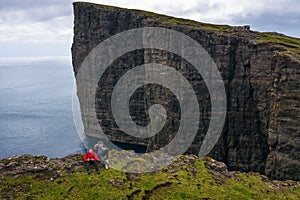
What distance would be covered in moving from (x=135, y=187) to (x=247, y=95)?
5336cm

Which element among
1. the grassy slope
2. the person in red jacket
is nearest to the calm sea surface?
the person in red jacket

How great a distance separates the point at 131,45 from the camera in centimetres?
10106

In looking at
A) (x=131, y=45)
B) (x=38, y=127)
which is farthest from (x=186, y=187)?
(x=38, y=127)

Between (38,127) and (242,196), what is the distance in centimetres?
11798

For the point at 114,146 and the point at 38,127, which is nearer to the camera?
the point at 114,146

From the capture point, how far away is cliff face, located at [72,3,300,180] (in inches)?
2186

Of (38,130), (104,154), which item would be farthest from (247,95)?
(38,130)

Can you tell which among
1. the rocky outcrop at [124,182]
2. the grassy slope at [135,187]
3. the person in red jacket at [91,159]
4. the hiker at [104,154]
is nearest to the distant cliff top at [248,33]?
the rocky outcrop at [124,182]

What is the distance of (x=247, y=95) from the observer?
7200 centimetres

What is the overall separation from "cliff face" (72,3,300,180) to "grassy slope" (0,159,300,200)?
30.3 metres

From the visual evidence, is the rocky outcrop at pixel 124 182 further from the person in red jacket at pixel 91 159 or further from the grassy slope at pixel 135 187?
the person in red jacket at pixel 91 159

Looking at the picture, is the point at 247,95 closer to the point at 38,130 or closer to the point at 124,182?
the point at 124,182

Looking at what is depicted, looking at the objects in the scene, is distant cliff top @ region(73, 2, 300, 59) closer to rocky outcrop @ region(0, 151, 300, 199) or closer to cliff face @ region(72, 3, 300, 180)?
cliff face @ region(72, 3, 300, 180)

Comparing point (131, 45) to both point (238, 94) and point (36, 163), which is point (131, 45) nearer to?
point (238, 94)
